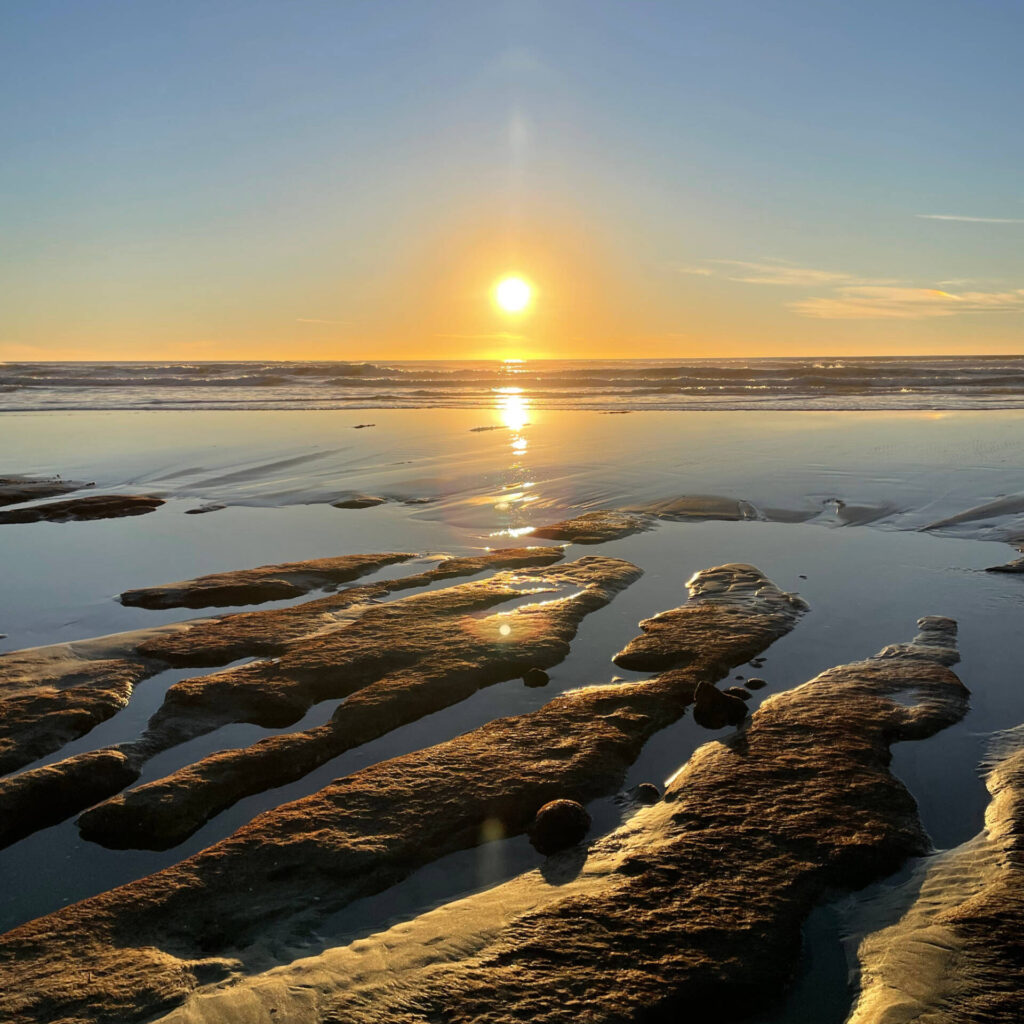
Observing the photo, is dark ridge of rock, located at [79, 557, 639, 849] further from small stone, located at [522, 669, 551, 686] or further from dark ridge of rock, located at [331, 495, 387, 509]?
dark ridge of rock, located at [331, 495, 387, 509]

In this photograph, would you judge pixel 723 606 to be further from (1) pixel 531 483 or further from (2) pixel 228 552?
(1) pixel 531 483

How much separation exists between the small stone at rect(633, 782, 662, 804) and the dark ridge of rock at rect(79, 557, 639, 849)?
1.95m

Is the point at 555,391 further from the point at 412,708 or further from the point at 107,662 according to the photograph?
the point at 412,708

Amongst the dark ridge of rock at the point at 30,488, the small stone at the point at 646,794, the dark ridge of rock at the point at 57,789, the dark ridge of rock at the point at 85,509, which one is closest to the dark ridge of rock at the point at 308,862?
the small stone at the point at 646,794

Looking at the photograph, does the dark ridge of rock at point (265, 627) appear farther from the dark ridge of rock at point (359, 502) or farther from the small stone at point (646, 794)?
the dark ridge of rock at point (359, 502)

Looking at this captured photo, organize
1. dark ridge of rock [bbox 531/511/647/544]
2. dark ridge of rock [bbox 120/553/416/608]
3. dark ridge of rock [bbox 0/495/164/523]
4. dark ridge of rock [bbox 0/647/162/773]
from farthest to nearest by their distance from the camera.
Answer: dark ridge of rock [bbox 0/495/164/523] < dark ridge of rock [bbox 531/511/647/544] < dark ridge of rock [bbox 120/553/416/608] < dark ridge of rock [bbox 0/647/162/773]

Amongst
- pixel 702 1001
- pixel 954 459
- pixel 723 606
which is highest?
pixel 954 459

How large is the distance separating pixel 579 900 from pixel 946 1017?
158cm

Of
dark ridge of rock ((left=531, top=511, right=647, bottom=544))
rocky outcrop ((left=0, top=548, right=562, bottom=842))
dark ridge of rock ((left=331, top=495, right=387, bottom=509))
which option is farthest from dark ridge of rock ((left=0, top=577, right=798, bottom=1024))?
dark ridge of rock ((left=331, top=495, right=387, bottom=509))

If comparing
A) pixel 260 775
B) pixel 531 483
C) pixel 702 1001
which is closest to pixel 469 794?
pixel 260 775

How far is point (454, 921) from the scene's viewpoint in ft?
12.7

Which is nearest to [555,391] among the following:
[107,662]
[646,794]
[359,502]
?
[359,502]

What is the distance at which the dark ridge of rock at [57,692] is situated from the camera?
579 cm

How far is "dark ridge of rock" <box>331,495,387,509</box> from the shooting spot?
1447cm
